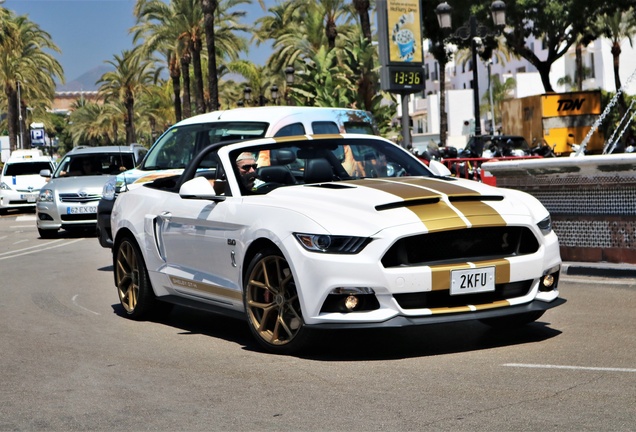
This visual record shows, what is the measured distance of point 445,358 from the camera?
758cm

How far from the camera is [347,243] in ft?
24.2

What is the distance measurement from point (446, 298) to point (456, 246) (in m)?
0.35

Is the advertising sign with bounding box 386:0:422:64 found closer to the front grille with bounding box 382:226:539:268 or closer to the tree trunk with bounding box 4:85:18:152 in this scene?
the front grille with bounding box 382:226:539:268

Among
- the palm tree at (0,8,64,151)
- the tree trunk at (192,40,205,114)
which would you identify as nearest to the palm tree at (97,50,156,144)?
the palm tree at (0,8,64,151)

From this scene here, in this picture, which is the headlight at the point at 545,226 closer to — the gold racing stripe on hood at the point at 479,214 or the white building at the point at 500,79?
the gold racing stripe on hood at the point at 479,214

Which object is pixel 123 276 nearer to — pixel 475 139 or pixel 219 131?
pixel 219 131

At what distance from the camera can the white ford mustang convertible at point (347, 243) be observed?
7.38 metres

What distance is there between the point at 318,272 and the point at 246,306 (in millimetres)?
988

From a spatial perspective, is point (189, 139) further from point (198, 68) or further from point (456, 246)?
point (198, 68)

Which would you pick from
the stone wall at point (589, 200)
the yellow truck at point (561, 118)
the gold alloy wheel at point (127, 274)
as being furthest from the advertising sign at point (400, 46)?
the yellow truck at point (561, 118)

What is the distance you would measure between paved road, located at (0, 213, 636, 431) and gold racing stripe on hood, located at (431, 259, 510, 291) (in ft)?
1.63

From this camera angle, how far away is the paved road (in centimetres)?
593

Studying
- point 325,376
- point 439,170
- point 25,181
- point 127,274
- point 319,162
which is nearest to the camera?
point 325,376

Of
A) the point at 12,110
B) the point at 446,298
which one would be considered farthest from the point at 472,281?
the point at 12,110
